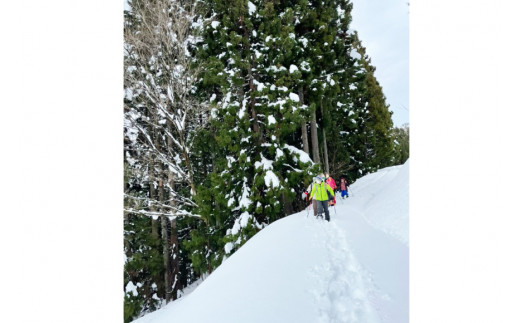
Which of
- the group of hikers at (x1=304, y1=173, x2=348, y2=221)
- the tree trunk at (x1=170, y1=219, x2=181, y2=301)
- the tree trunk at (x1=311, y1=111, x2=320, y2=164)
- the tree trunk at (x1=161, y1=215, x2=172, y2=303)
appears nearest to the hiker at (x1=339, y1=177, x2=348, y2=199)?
the tree trunk at (x1=311, y1=111, x2=320, y2=164)

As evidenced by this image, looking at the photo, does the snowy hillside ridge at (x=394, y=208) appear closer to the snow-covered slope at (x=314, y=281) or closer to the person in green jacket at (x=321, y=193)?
the snow-covered slope at (x=314, y=281)

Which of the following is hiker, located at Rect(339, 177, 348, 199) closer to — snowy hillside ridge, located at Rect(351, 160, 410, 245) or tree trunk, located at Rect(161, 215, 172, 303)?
snowy hillside ridge, located at Rect(351, 160, 410, 245)

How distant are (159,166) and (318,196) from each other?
2.40 m

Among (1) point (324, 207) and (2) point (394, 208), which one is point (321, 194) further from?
(2) point (394, 208)

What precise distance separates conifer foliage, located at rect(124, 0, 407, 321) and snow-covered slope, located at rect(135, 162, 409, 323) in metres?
0.99

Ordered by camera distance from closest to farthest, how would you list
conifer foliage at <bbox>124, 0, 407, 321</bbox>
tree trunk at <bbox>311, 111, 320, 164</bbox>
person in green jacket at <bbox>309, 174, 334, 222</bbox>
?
conifer foliage at <bbox>124, 0, 407, 321</bbox>, person in green jacket at <bbox>309, 174, 334, 222</bbox>, tree trunk at <bbox>311, 111, 320, 164</bbox>

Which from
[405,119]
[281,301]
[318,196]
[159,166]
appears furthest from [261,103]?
[281,301]

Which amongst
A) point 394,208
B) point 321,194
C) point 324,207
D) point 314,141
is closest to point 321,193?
point 321,194

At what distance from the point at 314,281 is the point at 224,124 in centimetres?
338

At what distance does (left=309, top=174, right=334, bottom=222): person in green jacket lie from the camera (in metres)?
4.02

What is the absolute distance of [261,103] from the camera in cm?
482

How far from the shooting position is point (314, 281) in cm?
176

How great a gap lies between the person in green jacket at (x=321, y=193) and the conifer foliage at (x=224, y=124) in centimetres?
32
